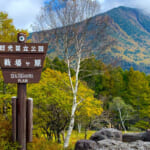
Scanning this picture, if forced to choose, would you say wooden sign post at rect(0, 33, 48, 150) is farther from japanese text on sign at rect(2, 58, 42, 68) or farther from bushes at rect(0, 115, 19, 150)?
bushes at rect(0, 115, 19, 150)

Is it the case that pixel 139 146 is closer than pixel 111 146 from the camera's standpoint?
No

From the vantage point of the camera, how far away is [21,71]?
24.9ft

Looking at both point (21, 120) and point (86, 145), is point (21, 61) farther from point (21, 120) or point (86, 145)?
point (86, 145)

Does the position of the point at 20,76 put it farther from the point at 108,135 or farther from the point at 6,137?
the point at 108,135

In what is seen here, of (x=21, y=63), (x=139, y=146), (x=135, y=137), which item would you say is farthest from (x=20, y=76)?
(x=135, y=137)

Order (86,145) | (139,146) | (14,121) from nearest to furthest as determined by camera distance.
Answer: (14,121)
(86,145)
(139,146)

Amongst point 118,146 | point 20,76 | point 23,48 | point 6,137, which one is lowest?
point 118,146

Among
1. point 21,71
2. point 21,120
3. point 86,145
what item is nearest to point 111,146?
point 86,145

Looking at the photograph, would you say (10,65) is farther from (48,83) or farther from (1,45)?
(48,83)

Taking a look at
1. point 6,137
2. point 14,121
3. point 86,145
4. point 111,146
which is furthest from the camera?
point 111,146

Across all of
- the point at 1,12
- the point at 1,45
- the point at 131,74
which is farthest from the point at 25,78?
the point at 131,74

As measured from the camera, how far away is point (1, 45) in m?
7.46

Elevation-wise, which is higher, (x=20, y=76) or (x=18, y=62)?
(x=18, y=62)

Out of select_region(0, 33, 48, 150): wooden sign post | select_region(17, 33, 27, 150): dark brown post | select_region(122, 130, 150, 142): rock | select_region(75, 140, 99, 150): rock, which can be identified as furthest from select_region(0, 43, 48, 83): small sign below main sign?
select_region(122, 130, 150, 142): rock
